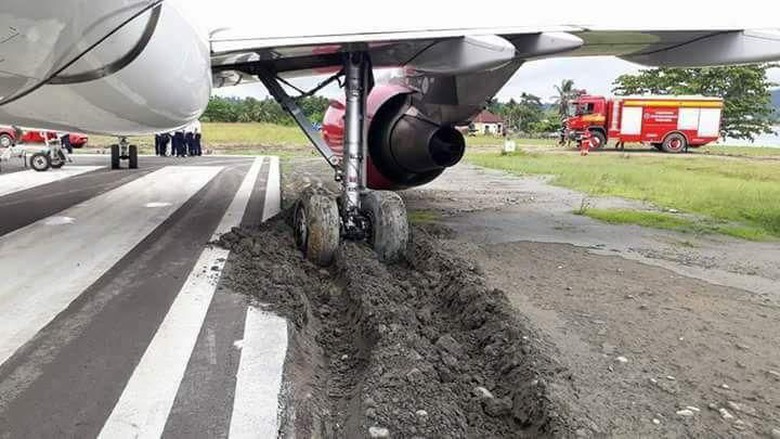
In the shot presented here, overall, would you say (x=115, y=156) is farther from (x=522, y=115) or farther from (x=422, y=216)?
(x=522, y=115)

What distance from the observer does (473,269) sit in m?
5.42

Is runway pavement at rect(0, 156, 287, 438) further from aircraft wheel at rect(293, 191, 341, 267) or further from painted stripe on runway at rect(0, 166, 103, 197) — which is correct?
painted stripe on runway at rect(0, 166, 103, 197)

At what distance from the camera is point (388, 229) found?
5.98 m

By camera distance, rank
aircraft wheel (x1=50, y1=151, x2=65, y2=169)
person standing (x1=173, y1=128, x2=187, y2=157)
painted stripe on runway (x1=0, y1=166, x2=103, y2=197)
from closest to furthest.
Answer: painted stripe on runway (x1=0, y1=166, x2=103, y2=197) → aircraft wheel (x1=50, y1=151, x2=65, y2=169) → person standing (x1=173, y1=128, x2=187, y2=157)

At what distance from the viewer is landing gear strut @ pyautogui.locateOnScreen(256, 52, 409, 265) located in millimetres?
5711

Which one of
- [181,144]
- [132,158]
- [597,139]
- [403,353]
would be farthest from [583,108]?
[403,353]

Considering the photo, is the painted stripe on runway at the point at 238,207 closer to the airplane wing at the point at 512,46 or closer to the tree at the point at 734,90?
the airplane wing at the point at 512,46

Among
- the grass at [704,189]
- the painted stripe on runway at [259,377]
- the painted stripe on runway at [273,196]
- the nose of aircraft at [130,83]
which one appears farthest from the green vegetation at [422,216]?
the painted stripe on runway at [259,377]

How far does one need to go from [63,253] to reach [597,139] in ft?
109

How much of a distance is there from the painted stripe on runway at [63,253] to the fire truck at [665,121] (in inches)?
1156

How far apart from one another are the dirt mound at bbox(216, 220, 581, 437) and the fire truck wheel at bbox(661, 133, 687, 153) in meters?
32.3

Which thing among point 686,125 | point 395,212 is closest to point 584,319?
point 395,212

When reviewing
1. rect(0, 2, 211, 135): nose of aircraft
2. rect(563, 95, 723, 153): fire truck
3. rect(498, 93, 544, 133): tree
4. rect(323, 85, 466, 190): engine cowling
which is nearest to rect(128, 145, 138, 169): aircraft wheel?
rect(323, 85, 466, 190): engine cowling

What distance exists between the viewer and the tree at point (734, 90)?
45.2m
